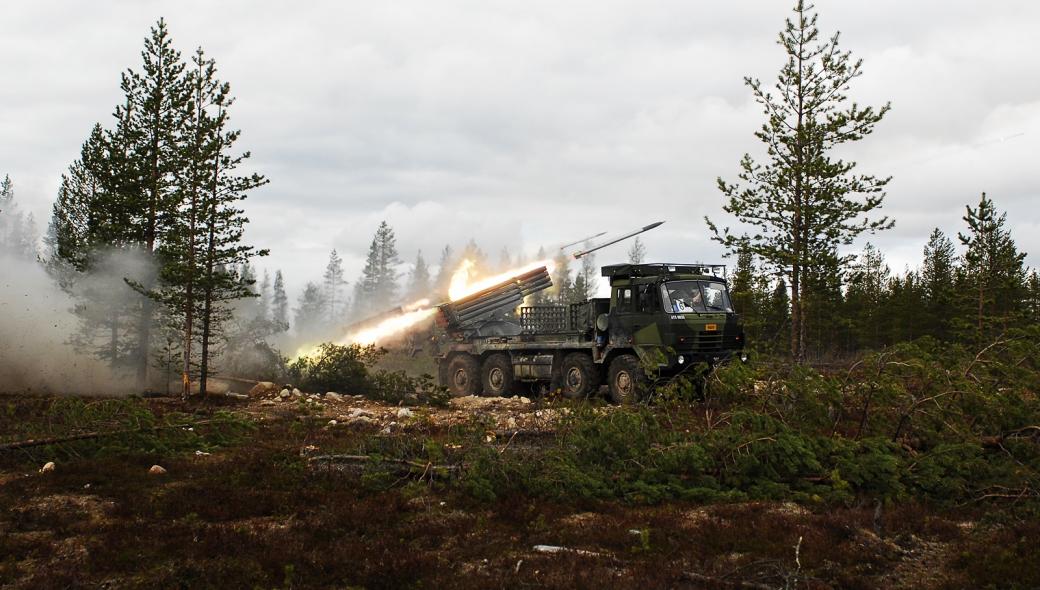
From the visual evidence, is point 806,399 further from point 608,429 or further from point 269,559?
point 269,559

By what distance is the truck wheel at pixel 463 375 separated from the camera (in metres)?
23.1

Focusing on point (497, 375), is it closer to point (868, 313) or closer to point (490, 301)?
point (490, 301)

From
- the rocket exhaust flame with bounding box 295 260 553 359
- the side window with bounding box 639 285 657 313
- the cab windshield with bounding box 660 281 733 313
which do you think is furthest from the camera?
the rocket exhaust flame with bounding box 295 260 553 359

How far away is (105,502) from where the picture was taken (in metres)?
8.49

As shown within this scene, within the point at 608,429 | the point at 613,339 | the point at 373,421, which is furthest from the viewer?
the point at 613,339

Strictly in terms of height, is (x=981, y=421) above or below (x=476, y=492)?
above

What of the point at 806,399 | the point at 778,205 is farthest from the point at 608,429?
the point at 778,205

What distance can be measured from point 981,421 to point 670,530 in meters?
5.60

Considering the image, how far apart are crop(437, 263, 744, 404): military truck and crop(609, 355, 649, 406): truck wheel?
0.03m

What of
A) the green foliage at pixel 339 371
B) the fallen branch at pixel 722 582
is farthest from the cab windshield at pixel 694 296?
the fallen branch at pixel 722 582

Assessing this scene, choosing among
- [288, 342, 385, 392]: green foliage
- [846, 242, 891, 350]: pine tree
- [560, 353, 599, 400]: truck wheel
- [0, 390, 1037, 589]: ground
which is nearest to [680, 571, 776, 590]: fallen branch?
[0, 390, 1037, 589]: ground

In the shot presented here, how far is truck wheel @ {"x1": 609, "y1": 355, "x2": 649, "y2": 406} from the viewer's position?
1720cm

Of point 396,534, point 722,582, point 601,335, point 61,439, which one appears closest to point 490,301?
point 601,335

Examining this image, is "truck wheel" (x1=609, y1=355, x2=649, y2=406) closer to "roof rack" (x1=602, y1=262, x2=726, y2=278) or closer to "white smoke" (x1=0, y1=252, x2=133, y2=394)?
"roof rack" (x1=602, y1=262, x2=726, y2=278)
